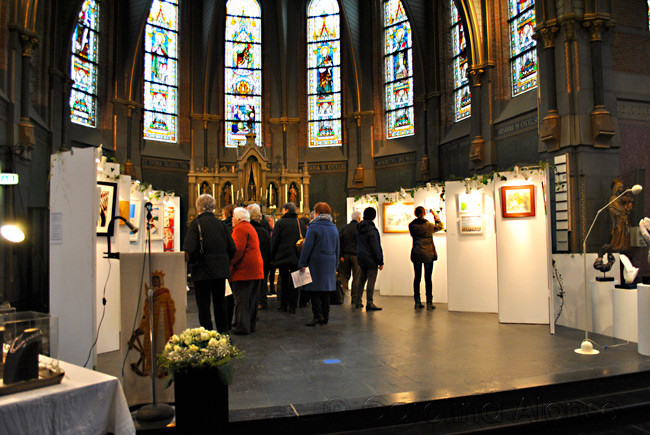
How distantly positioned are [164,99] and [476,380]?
14.5 metres

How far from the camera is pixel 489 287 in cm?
758

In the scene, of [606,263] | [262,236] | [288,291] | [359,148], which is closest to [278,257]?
[262,236]

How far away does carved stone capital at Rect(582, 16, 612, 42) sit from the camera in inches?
328

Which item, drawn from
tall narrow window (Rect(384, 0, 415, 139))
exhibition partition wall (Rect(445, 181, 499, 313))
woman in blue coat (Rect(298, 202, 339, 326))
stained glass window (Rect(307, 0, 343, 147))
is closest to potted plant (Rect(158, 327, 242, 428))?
woman in blue coat (Rect(298, 202, 339, 326))

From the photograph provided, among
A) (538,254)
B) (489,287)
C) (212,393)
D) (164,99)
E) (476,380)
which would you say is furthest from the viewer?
(164,99)

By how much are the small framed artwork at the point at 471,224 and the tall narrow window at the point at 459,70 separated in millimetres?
6539

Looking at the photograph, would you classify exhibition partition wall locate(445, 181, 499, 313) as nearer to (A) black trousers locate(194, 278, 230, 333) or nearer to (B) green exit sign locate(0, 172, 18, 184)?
(A) black trousers locate(194, 278, 230, 333)

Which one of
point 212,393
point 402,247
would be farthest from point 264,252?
point 212,393

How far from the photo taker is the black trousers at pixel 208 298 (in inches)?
191

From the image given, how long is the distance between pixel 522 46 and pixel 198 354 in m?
10.7

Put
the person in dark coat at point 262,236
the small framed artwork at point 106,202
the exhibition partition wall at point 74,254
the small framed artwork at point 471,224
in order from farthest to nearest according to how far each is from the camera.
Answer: the small framed artwork at point 471,224
the person in dark coat at point 262,236
the small framed artwork at point 106,202
the exhibition partition wall at point 74,254

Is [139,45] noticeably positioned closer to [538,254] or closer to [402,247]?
[402,247]

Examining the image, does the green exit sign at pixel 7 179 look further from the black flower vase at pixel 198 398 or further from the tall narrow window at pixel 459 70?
the tall narrow window at pixel 459 70

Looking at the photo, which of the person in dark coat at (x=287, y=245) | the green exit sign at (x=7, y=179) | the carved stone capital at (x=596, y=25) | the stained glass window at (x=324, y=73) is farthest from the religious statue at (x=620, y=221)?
the stained glass window at (x=324, y=73)
